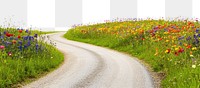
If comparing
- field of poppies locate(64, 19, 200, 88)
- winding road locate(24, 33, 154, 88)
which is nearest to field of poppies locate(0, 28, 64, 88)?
winding road locate(24, 33, 154, 88)

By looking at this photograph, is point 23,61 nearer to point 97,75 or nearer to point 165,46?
point 97,75

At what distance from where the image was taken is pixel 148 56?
1670 cm

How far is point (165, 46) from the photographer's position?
1611cm

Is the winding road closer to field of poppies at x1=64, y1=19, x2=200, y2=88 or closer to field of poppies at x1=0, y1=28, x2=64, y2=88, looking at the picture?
field of poppies at x1=0, y1=28, x2=64, y2=88

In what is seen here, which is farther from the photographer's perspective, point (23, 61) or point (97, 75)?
point (23, 61)

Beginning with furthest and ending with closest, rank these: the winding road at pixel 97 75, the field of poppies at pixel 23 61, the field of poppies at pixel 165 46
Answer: the field of poppies at pixel 23 61, the winding road at pixel 97 75, the field of poppies at pixel 165 46

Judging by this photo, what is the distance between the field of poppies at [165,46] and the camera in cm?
1006

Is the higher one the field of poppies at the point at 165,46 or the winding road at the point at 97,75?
the field of poppies at the point at 165,46

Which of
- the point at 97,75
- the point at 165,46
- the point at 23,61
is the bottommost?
the point at 97,75

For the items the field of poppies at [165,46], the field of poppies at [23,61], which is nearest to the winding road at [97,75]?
the field of poppies at [23,61]

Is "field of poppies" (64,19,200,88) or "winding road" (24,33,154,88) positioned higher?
"field of poppies" (64,19,200,88)

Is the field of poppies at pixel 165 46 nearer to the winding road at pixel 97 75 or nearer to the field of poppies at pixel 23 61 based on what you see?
the winding road at pixel 97 75

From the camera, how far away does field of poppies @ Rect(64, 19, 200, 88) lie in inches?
396

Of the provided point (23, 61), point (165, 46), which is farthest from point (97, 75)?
point (165, 46)
